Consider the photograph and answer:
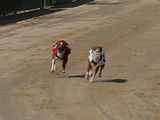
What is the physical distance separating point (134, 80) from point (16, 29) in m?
17.6

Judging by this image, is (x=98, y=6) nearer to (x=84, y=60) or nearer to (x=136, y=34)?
(x=136, y=34)

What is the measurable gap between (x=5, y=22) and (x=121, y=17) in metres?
8.61

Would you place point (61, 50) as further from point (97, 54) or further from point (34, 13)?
point (34, 13)

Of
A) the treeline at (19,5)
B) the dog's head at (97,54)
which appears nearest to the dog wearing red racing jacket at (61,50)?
the dog's head at (97,54)

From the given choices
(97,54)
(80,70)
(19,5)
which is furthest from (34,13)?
(97,54)

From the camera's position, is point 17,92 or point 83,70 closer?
point 17,92

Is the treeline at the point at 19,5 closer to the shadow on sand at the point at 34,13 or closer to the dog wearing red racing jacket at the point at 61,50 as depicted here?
the shadow on sand at the point at 34,13

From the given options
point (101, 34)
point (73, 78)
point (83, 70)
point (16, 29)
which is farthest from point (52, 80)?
point (16, 29)

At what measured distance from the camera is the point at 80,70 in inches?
952

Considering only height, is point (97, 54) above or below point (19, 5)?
above

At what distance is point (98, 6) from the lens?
53.2 meters

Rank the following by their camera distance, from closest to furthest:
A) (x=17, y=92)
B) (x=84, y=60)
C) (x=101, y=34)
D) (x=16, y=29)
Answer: (x=17, y=92) → (x=84, y=60) → (x=101, y=34) → (x=16, y=29)

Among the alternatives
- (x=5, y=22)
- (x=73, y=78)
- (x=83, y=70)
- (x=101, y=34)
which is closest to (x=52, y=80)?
(x=73, y=78)

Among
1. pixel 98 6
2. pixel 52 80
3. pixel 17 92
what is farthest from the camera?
pixel 98 6
